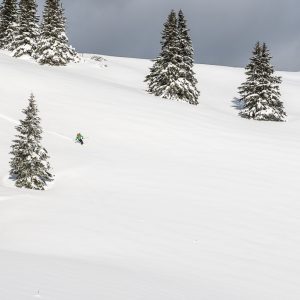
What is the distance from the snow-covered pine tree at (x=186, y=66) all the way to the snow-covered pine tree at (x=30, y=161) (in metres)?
26.6

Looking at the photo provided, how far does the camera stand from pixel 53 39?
52.9 meters

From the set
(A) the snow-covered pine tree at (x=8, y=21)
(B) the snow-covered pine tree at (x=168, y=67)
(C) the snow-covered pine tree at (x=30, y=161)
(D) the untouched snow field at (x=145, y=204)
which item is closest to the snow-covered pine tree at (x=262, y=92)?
(D) the untouched snow field at (x=145, y=204)

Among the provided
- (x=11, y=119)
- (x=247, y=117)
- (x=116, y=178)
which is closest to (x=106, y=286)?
(x=116, y=178)

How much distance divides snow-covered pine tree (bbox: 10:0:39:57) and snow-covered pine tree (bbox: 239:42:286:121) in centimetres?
2786

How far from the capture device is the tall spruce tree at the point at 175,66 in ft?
151

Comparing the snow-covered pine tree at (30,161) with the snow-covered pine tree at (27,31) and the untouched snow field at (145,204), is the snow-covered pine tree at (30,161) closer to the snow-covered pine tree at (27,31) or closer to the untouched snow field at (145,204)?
the untouched snow field at (145,204)

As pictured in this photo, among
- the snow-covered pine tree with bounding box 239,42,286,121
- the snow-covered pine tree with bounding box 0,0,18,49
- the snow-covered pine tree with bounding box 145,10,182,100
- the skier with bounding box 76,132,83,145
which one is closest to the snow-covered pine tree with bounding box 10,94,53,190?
the skier with bounding box 76,132,83,145

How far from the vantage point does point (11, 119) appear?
99.1 ft

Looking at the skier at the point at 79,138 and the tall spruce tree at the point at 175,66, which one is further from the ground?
the tall spruce tree at the point at 175,66

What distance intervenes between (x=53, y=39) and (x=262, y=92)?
1022 inches

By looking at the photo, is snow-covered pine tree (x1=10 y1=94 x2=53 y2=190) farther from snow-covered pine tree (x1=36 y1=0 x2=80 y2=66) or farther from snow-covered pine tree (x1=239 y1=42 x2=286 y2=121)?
snow-covered pine tree (x1=36 y1=0 x2=80 y2=66)

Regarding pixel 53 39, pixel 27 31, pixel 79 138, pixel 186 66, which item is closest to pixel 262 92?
pixel 186 66

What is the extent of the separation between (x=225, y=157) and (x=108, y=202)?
36.0 ft

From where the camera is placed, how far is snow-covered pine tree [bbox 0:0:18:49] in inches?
2530
